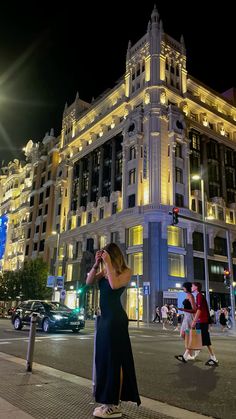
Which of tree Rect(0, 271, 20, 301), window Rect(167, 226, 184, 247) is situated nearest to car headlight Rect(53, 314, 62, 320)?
window Rect(167, 226, 184, 247)

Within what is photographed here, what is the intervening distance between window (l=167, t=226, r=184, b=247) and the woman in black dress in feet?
121

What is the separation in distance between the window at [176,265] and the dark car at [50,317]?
76.2 feet

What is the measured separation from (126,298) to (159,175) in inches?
560

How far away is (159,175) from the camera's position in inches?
1649

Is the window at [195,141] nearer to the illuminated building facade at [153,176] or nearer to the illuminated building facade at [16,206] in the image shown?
the illuminated building facade at [153,176]

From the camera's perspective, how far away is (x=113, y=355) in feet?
12.8

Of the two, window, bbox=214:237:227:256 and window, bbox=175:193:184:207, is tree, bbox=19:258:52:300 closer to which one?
window, bbox=175:193:184:207

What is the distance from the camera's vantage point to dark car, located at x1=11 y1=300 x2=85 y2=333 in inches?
670

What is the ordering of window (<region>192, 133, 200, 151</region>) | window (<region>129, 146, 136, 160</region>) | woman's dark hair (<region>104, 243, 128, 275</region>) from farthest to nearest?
window (<region>192, 133, 200, 151</region>), window (<region>129, 146, 136, 160</region>), woman's dark hair (<region>104, 243, 128, 275</region>)

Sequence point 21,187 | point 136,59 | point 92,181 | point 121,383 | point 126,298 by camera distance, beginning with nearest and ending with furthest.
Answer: point 121,383
point 126,298
point 136,59
point 92,181
point 21,187

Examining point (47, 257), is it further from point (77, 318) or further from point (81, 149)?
point (77, 318)

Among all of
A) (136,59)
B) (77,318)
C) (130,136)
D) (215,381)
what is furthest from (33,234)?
(215,381)

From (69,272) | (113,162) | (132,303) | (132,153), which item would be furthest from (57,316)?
(69,272)

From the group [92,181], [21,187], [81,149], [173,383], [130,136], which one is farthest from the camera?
[21,187]
